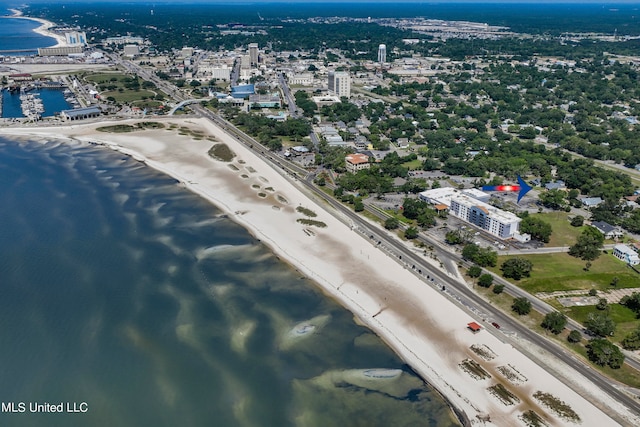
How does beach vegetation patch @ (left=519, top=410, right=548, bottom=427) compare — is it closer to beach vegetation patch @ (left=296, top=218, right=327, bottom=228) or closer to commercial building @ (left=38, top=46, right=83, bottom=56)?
beach vegetation patch @ (left=296, top=218, right=327, bottom=228)

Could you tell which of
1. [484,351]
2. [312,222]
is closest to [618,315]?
[484,351]

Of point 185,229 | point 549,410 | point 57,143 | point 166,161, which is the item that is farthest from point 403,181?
point 57,143

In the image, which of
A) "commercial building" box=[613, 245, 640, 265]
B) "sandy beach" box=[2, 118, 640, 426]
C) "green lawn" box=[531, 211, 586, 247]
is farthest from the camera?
"green lawn" box=[531, 211, 586, 247]

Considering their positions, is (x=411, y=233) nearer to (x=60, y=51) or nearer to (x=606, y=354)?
(x=606, y=354)

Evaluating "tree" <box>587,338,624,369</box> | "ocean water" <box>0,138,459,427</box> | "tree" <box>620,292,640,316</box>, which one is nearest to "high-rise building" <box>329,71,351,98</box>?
"ocean water" <box>0,138,459,427</box>

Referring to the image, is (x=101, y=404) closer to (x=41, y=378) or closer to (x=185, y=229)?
(x=41, y=378)

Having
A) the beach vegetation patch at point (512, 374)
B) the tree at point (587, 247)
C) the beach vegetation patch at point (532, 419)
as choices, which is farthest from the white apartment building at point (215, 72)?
the beach vegetation patch at point (532, 419)

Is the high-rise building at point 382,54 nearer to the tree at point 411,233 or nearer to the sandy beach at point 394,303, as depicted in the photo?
the sandy beach at point 394,303

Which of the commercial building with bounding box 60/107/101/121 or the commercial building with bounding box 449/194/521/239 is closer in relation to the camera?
the commercial building with bounding box 449/194/521/239
